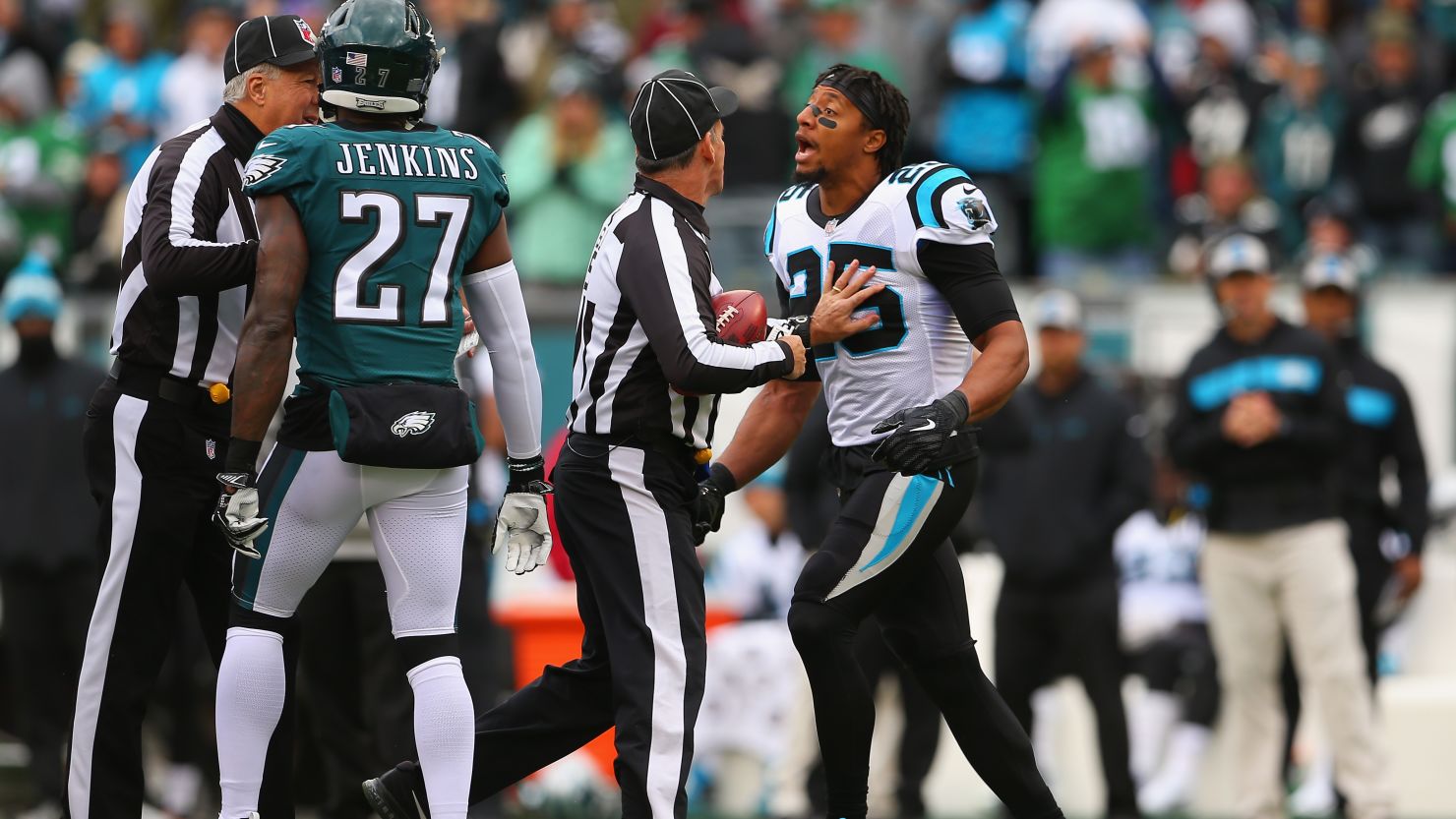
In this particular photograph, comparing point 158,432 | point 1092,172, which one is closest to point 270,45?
point 158,432

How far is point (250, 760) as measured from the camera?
5527mm

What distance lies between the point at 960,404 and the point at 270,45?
215 cm

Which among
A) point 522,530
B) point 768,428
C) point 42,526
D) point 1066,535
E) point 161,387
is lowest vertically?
point 42,526

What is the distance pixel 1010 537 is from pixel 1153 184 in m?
4.95

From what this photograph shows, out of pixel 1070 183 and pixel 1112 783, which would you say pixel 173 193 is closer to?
pixel 1112 783

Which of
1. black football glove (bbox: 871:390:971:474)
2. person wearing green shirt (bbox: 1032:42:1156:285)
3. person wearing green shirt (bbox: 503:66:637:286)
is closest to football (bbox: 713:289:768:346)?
black football glove (bbox: 871:390:971:474)

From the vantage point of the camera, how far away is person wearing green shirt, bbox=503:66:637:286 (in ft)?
43.3

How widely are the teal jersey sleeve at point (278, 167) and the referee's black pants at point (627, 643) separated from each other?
1083 mm

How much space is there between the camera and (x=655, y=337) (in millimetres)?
5598

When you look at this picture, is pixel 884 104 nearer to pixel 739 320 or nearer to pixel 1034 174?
pixel 739 320

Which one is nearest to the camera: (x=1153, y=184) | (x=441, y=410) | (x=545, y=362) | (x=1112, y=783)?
(x=441, y=410)

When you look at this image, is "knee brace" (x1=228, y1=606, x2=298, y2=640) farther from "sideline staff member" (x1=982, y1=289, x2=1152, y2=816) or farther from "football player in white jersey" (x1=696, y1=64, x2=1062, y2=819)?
"sideline staff member" (x1=982, y1=289, x2=1152, y2=816)

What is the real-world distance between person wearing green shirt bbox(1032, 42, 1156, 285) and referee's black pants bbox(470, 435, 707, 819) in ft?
25.6

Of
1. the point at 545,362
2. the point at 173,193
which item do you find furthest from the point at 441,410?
the point at 545,362
